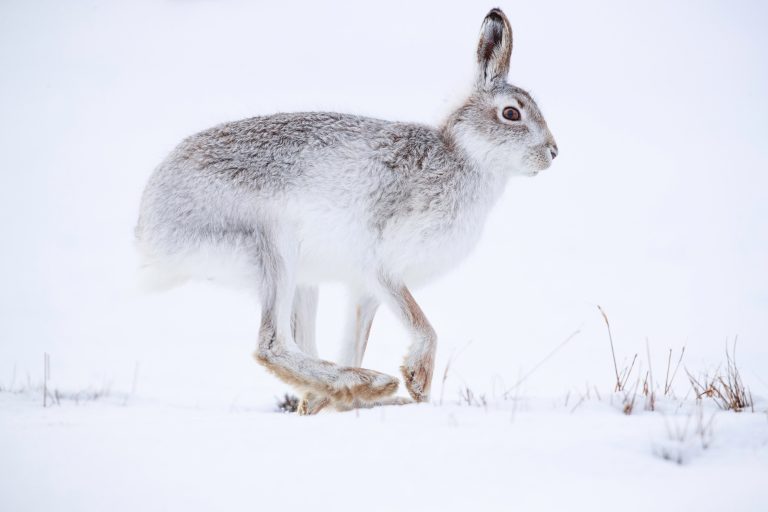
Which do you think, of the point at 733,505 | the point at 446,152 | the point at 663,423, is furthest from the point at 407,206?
the point at 733,505

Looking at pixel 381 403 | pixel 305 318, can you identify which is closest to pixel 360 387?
pixel 381 403

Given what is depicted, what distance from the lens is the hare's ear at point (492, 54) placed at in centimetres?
581

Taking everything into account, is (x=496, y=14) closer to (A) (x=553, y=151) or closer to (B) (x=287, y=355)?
(A) (x=553, y=151)

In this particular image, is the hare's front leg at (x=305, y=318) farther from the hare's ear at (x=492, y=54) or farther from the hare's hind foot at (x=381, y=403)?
the hare's ear at (x=492, y=54)

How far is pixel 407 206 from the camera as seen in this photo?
5.30 meters

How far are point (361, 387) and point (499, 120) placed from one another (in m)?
2.40

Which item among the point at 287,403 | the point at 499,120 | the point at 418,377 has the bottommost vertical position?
the point at 287,403

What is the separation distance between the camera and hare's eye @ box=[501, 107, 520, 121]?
574 cm

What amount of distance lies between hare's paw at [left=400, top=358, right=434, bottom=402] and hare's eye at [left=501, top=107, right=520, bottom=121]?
2101 mm

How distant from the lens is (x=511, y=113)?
5.75 metres

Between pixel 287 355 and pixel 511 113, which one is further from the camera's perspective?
pixel 511 113

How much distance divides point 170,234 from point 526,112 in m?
2.92

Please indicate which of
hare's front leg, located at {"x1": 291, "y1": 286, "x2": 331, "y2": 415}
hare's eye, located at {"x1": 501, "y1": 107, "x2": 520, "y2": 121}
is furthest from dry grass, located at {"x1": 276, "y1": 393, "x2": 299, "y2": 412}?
hare's eye, located at {"x1": 501, "y1": 107, "x2": 520, "y2": 121}

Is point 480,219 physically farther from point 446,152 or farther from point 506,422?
point 506,422
